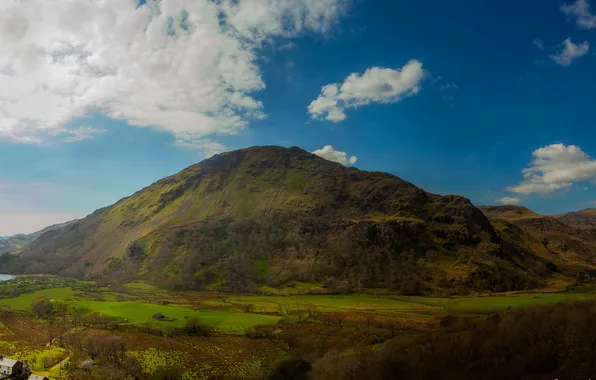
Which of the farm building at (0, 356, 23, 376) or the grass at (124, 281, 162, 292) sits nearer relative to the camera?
the farm building at (0, 356, 23, 376)

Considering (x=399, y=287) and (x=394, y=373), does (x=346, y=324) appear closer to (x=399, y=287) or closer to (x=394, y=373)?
(x=394, y=373)

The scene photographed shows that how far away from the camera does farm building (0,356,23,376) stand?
51.5m

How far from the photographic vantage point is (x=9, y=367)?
51656 mm

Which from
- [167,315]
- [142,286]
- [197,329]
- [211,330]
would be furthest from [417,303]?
[142,286]

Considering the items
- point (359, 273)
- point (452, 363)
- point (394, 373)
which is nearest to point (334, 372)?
point (394, 373)

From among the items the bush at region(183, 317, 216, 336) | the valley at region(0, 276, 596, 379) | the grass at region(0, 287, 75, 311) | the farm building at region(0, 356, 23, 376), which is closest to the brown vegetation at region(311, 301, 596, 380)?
the valley at region(0, 276, 596, 379)

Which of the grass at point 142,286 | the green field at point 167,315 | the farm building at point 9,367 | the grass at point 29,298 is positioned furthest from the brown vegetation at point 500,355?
the grass at point 142,286

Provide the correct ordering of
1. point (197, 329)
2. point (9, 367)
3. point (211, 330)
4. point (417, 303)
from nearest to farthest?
point (9, 367) → point (197, 329) → point (211, 330) → point (417, 303)

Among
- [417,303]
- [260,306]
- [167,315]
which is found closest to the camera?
[167,315]

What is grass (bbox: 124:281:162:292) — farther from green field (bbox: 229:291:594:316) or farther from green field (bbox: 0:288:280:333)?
green field (bbox: 229:291:594:316)

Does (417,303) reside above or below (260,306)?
below

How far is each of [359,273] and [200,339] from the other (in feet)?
400

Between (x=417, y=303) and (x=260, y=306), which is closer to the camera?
(x=260, y=306)

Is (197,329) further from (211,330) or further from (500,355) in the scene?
(500,355)
